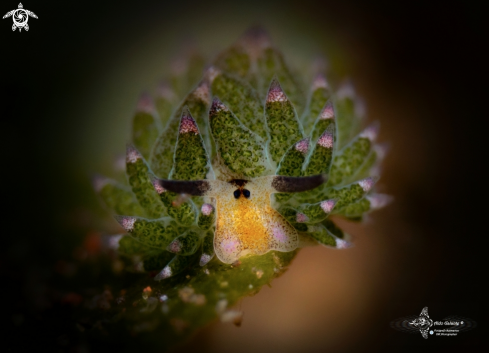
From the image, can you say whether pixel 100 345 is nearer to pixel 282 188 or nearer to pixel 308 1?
pixel 282 188

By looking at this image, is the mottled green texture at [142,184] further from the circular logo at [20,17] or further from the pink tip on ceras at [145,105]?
the circular logo at [20,17]

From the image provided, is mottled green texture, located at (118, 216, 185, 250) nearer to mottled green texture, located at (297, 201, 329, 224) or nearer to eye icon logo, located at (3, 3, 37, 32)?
mottled green texture, located at (297, 201, 329, 224)

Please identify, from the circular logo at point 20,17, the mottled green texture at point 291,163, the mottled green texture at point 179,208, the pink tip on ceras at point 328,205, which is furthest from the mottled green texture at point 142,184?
the circular logo at point 20,17

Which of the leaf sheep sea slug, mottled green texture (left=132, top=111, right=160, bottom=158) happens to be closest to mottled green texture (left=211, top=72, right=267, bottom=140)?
the leaf sheep sea slug

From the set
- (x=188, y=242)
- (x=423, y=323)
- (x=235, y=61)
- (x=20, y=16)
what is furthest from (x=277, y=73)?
(x=20, y=16)

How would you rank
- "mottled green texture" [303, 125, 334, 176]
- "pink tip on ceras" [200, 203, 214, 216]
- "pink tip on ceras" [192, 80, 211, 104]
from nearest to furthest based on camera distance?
"pink tip on ceras" [200, 203, 214, 216] → "mottled green texture" [303, 125, 334, 176] → "pink tip on ceras" [192, 80, 211, 104]

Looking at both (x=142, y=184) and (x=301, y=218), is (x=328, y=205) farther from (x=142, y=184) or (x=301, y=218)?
(x=142, y=184)
